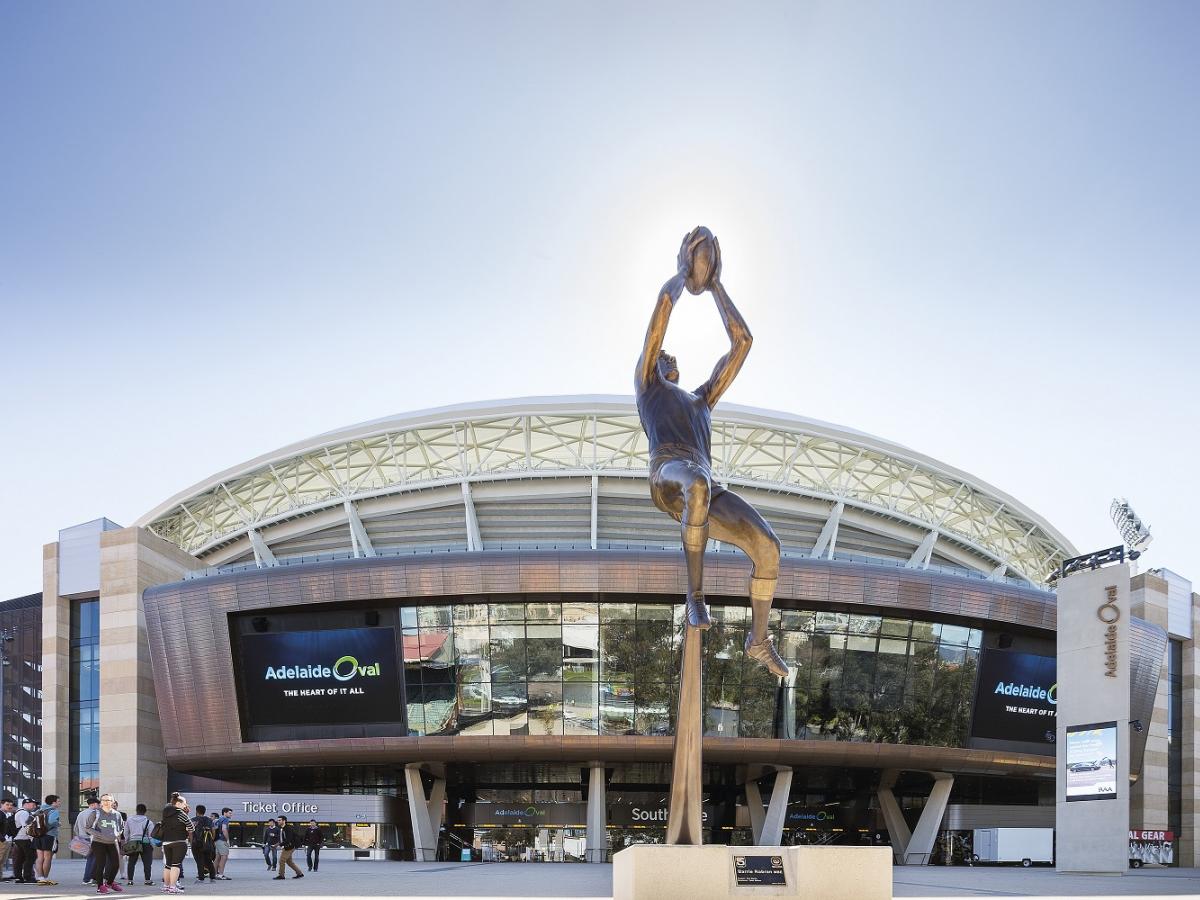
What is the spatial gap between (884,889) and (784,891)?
114 cm

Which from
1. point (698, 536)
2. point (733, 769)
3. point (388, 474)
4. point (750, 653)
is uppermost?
point (388, 474)

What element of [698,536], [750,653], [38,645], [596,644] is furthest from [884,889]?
[38,645]

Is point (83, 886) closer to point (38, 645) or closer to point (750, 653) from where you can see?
point (750, 653)

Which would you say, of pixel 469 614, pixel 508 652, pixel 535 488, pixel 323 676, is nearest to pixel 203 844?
pixel 469 614

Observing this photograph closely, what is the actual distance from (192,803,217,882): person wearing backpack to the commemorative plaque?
18978 millimetres

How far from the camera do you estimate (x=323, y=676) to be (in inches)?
1882

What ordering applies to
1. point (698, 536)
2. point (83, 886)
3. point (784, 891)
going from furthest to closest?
point (83, 886) < point (698, 536) < point (784, 891)

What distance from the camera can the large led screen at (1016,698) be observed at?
49.8 metres

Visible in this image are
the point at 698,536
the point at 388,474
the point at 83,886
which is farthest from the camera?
the point at 388,474

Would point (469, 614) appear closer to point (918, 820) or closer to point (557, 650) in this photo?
point (557, 650)

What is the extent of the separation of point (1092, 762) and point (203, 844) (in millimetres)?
25268

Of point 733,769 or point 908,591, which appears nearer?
point 908,591

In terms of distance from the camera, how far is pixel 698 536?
14.6 metres

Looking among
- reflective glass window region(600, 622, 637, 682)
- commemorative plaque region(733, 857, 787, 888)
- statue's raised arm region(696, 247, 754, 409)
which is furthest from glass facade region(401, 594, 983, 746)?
commemorative plaque region(733, 857, 787, 888)
